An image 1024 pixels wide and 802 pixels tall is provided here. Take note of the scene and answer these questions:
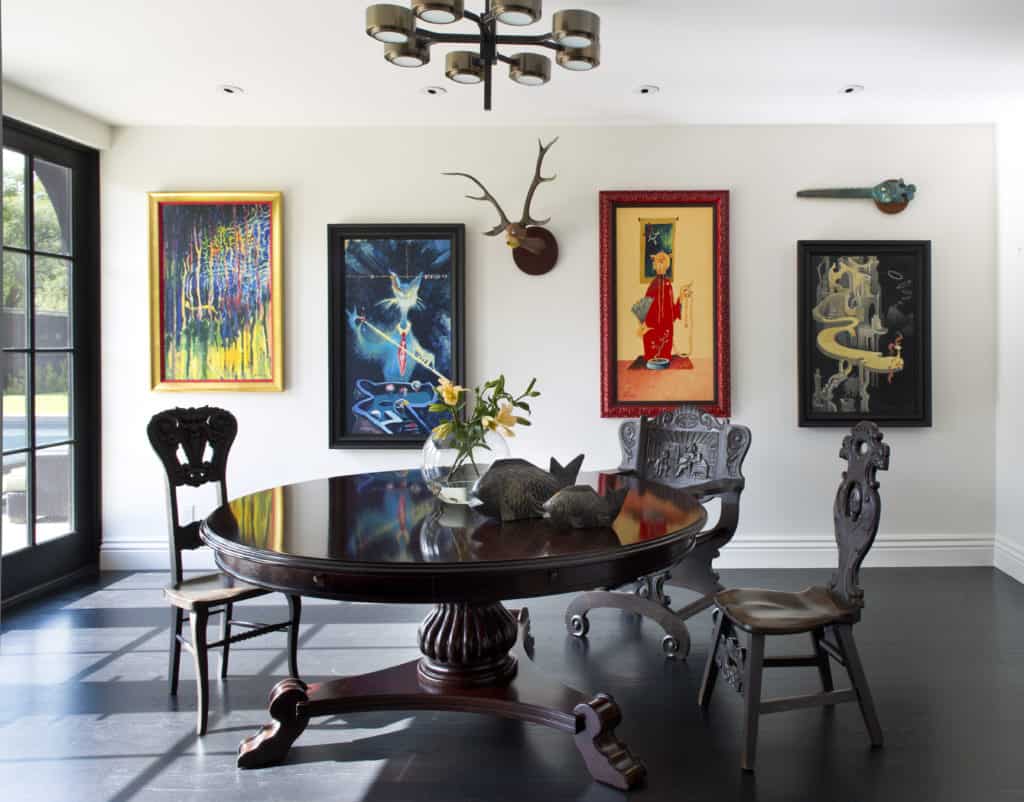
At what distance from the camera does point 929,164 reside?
490cm

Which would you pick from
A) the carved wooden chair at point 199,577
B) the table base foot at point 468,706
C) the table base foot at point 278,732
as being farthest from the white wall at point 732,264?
the table base foot at point 278,732

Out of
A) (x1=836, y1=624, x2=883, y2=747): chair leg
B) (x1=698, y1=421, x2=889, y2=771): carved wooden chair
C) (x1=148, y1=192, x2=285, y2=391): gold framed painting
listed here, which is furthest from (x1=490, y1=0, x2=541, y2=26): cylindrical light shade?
(x1=148, y1=192, x2=285, y2=391): gold framed painting

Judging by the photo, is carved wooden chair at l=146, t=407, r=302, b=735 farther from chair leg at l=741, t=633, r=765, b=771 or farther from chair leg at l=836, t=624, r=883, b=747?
chair leg at l=836, t=624, r=883, b=747

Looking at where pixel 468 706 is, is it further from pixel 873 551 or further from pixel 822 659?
pixel 873 551

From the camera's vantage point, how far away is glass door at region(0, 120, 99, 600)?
4.33 m

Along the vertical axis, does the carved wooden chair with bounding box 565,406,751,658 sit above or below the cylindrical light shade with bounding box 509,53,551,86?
below

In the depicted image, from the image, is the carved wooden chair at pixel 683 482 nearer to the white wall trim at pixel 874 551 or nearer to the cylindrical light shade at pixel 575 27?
the white wall trim at pixel 874 551

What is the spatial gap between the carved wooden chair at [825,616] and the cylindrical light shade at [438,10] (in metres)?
1.79

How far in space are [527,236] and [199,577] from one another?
105 inches

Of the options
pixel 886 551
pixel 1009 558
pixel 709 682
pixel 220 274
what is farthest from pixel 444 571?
pixel 1009 558

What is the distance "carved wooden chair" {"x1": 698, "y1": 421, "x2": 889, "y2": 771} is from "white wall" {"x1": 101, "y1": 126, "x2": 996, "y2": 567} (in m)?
2.16

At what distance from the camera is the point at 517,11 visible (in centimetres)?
245

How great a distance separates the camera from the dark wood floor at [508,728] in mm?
2445

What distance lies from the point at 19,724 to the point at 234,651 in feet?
2.85
